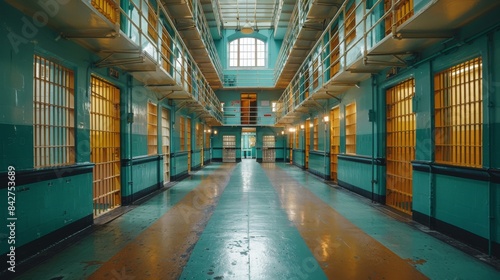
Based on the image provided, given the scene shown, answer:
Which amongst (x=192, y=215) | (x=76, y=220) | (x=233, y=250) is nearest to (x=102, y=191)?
(x=76, y=220)

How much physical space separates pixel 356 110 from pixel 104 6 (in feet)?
25.1

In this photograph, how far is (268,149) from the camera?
25859 millimetres

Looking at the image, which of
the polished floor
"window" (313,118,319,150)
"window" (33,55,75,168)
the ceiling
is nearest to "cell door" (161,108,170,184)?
the polished floor

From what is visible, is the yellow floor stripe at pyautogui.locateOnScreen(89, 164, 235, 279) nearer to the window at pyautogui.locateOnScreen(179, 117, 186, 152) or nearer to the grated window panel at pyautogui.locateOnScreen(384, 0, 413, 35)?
the grated window panel at pyautogui.locateOnScreen(384, 0, 413, 35)

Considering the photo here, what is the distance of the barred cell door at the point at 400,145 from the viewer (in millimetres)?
6781

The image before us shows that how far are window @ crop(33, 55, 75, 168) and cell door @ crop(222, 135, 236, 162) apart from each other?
68.4 ft

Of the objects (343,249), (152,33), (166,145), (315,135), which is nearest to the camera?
(343,249)

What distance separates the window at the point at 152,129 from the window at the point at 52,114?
433 cm

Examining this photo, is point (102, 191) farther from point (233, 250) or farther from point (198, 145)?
point (198, 145)

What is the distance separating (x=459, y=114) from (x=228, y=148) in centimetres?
2204

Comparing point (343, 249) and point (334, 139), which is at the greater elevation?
point (334, 139)

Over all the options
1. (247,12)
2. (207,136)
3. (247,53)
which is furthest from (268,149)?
(247,12)

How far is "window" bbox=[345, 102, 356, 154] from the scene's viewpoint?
9.89 meters

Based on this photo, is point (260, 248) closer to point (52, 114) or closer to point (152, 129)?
point (52, 114)
